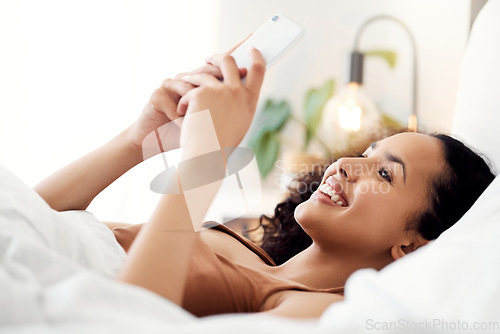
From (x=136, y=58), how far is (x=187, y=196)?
1806 mm

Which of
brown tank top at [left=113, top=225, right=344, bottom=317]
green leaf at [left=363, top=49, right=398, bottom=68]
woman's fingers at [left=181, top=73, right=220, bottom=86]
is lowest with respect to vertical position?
brown tank top at [left=113, top=225, right=344, bottom=317]

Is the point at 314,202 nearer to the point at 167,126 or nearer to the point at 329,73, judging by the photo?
the point at 167,126

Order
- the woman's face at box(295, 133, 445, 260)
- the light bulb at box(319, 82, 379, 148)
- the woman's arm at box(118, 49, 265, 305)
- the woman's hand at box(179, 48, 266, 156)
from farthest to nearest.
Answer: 1. the light bulb at box(319, 82, 379, 148)
2. the woman's face at box(295, 133, 445, 260)
3. the woman's hand at box(179, 48, 266, 156)
4. the woman's arm at box(118, 49, 265, 305)

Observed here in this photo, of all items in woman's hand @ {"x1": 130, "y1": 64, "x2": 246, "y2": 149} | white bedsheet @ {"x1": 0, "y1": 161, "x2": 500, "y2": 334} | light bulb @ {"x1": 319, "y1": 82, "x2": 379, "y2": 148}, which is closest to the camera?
white bedsheet @ {"x1": 0, "y1": 161, "x2": 500, "y2": 334}

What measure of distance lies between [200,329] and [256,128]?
197 centimetres

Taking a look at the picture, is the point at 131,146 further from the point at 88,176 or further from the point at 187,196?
the point at 187,196

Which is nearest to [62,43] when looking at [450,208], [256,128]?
[256,128]

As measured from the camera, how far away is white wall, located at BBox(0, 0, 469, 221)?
6.73 feet

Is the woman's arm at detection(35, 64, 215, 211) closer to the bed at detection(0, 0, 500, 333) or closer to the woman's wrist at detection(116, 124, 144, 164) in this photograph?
the woman's wrist at detection(116, 124, 144, 164)

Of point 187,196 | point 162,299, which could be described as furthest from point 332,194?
point 162,299

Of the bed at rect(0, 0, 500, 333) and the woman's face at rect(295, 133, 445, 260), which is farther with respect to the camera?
the woman's face at rect(295, 133, 445, 260)

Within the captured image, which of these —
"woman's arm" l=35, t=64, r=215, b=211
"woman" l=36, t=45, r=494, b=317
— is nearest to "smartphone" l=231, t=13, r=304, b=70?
"woman" l=36, t=45, r=494, b=317

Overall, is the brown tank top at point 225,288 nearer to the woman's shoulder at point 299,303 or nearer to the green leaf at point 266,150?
the woman's shoulder at point 299,303

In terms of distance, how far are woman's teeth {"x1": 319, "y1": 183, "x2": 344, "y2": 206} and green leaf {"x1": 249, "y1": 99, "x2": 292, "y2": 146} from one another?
131 cm
